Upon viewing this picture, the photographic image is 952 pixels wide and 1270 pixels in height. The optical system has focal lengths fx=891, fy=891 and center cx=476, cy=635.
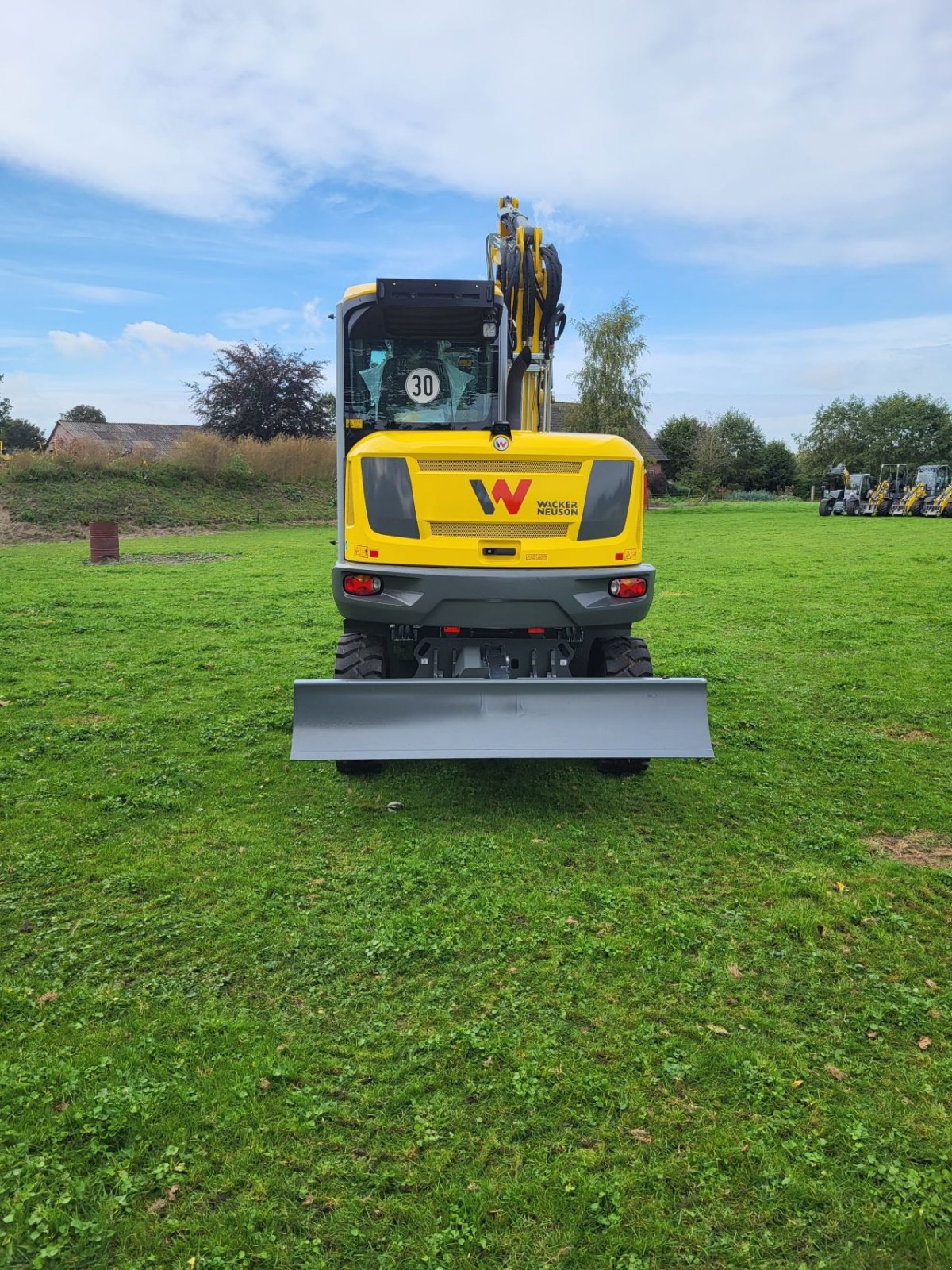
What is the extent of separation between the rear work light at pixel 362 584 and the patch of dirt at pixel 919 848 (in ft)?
9.49

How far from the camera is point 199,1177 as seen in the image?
2365mm

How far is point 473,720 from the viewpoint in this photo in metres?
4.60

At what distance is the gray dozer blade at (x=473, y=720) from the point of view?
4566 millimetres

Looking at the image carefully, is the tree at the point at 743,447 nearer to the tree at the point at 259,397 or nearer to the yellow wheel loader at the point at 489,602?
the tree at the point at 259,397

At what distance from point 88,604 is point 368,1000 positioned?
9966mm

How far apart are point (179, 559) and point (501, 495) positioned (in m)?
14.8

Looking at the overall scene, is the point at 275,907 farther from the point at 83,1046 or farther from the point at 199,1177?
the point at 199,1177

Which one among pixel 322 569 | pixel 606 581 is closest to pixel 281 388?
pixel 322 569

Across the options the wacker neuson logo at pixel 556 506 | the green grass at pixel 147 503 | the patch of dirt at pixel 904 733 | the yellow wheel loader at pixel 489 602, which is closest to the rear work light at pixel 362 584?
the yellow wheel loader at pixel 489 602

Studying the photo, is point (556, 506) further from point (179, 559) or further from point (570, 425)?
point (570, 425)

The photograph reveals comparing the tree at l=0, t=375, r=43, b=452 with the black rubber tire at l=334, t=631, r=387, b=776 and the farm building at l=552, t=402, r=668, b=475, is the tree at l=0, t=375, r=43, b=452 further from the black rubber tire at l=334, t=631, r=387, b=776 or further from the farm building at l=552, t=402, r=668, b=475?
the black rubber tire at l=334, t=631, r=387, b=776

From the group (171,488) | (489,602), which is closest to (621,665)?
(489,602)

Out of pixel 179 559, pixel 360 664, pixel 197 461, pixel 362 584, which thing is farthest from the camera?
pixel 197 461

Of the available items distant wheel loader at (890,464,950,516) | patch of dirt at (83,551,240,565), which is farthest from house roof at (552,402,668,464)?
patch of dirt at (83,551,240,565)
